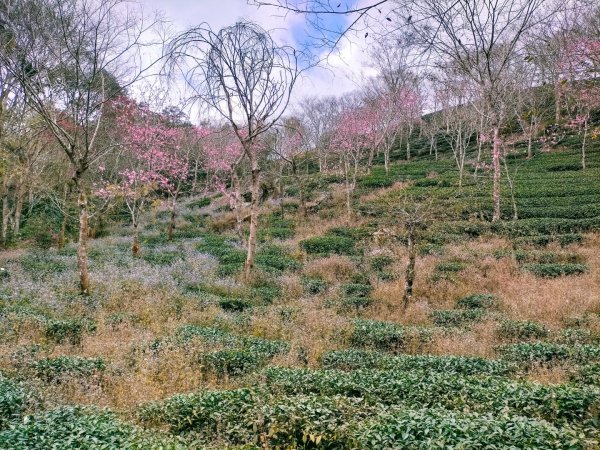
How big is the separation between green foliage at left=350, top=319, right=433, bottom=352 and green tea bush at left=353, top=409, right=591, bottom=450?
14.6 ft

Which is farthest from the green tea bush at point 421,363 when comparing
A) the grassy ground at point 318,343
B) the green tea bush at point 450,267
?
the green tea bush at point 450,267

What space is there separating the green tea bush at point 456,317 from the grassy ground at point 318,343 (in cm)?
6

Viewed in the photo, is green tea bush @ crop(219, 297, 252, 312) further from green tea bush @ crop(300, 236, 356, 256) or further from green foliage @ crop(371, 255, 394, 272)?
green tea bush @ crop(300, 236, 356, 256)

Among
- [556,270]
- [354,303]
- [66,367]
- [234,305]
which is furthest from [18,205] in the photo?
[556,270]

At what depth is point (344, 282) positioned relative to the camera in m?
15.8

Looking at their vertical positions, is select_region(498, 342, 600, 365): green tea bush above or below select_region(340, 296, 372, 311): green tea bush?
above

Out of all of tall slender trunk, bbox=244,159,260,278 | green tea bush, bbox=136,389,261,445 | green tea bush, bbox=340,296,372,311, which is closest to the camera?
green tea bush, bbox=136,389,261,445

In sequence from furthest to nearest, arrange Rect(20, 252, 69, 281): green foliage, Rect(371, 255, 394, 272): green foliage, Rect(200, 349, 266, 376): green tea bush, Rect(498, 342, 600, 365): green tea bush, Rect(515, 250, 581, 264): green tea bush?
Rect(371, 255, 394, 272): green foliage → Rect(515, 250, 581, 264): green tea bush → Rect(20, 252, 69, 281): green foliage → Rect(200, 349, 266, 376): green tea bush → Rect(498, 342, 600, 365): green tea bush

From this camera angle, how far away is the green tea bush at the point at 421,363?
6891 millimetres

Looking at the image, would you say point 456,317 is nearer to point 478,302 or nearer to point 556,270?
point 478,302

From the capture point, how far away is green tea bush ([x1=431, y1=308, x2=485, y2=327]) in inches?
413

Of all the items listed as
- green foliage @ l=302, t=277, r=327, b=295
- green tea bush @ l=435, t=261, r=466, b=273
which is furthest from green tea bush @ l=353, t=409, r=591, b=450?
green tea bush @ l=435, t=261, r=466, b=273

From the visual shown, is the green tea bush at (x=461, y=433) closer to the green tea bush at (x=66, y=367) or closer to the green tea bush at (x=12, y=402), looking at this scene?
the green tea bush at (x=12, y=402)

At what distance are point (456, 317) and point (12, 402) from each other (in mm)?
9104
